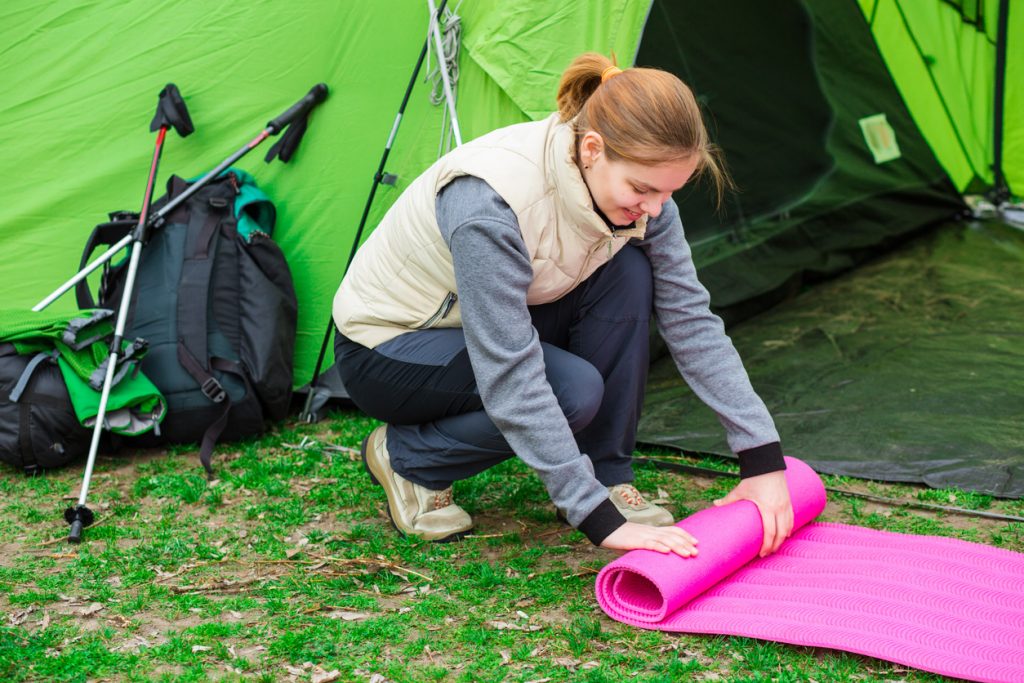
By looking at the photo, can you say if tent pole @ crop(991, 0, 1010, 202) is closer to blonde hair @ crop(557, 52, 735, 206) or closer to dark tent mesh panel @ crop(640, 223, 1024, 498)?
dark tent mesh panel @ crop(640, 223, 1024, 498)

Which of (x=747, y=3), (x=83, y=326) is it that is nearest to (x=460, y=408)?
(x=83, y=326)

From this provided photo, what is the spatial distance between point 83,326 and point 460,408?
136 centimetres

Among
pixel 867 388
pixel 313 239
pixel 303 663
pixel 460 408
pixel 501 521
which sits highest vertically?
pixel 313 239

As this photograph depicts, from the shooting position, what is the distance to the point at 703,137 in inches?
78.3

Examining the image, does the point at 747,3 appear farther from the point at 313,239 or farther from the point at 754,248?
the point at 313,239

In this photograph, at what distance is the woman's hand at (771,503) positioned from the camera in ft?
7.27

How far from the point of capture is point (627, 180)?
199cm

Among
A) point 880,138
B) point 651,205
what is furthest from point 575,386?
point 880,138

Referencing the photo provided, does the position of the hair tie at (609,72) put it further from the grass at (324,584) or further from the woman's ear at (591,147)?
the grass at (324,584)

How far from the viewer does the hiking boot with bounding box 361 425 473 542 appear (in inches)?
98.9

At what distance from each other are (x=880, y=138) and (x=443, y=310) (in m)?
3.29

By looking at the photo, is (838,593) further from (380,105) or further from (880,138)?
(880,138)

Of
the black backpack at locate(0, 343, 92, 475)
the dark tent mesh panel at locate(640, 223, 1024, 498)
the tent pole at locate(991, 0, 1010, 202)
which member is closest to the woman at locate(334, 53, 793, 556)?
the dark tent mesh panel at locate(640, 223, 1024, 498)

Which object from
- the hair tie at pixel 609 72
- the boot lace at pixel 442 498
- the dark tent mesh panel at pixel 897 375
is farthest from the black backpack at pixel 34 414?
the hair tie at pixel 609 72
